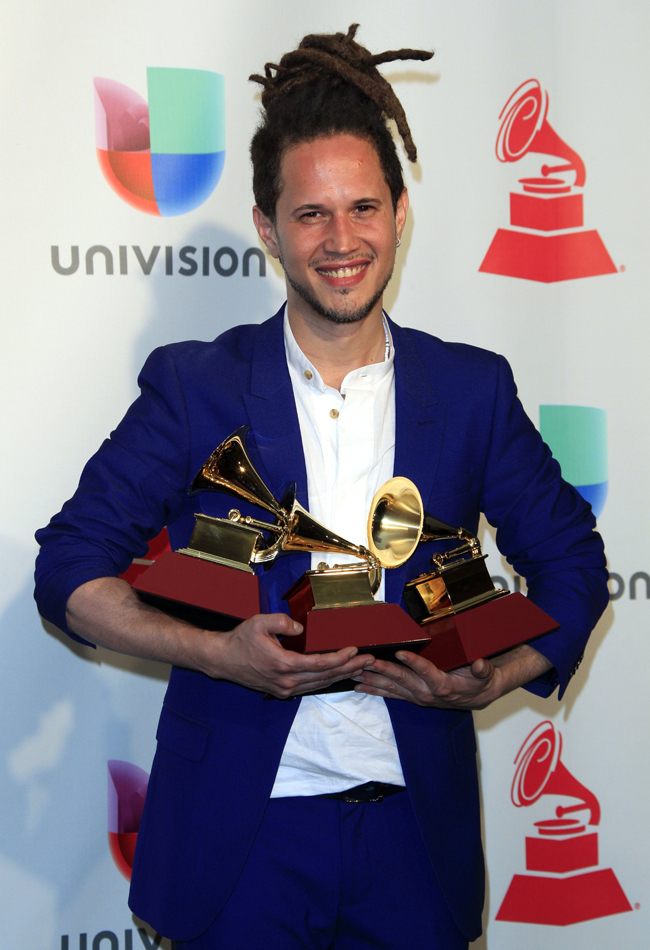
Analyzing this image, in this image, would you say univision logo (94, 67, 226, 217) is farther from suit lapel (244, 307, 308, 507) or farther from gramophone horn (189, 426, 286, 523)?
gramophone horn (189, 426, 286, 523)

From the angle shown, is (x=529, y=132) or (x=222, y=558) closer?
(x=222, y=558)

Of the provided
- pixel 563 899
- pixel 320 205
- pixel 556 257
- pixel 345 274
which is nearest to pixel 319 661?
pixel 345 274

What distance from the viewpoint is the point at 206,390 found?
1708 millimetres

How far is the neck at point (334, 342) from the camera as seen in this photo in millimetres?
1779

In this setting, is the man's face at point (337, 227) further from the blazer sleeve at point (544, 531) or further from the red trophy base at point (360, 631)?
the red trophy base at point (360, 631)

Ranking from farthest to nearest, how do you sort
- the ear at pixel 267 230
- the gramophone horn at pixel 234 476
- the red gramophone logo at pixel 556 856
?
1. the red gramophone logo at pixel 556 856
2. the ear at pixel 267 230
3. the gramophone horn at pixel 234 476

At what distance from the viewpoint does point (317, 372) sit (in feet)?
5.79

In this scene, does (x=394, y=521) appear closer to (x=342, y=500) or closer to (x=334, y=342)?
(x=342, y=500)

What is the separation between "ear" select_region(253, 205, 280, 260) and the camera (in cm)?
189

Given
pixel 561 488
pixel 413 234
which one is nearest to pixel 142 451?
pixel 561 488

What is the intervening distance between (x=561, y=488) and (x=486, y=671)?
0.51 meters

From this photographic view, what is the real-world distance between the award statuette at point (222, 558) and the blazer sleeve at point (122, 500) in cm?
11

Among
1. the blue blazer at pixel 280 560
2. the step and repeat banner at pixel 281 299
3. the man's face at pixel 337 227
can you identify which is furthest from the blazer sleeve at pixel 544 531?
the step and repeat banner at pixel 281 299

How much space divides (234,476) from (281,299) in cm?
109
